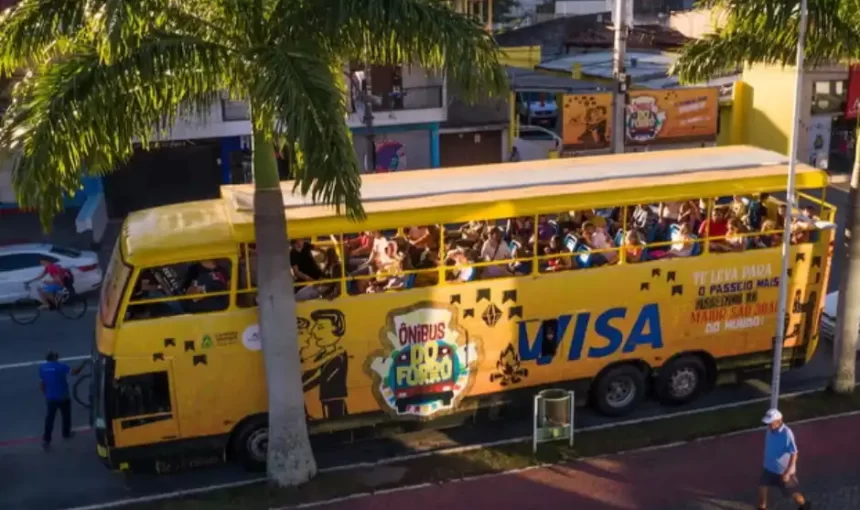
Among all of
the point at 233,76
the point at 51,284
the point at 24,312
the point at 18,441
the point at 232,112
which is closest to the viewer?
the point at 233,76

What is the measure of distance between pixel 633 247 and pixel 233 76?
20.9 ft

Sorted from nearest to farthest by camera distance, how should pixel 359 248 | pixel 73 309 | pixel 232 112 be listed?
→ pixel 359 248
pixel 73 309
pixel 232 112

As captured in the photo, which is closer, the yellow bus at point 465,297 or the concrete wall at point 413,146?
the yellow bus at point 465,297

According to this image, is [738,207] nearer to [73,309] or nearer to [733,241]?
[733,241]

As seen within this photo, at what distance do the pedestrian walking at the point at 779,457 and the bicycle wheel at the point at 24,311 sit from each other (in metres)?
15.3

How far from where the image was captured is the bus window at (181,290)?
38.7 ft

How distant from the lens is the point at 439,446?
13.7m

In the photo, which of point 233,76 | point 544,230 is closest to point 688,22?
point 544,230

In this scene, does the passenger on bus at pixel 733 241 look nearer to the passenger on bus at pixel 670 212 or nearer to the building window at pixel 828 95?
the passenger on bus at pixel 670 212

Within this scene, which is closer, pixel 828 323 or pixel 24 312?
pixel 828 323

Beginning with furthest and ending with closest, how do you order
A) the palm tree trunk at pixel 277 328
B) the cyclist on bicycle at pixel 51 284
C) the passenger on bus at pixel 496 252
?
1. the cyclist on bicycle at pixel 51 284
2. the passenger on bus at pixel 496 252
3. the palm tree trunk at pixel 277 328

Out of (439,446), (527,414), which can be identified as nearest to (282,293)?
(439,446)

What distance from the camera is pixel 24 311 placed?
20.2 meters

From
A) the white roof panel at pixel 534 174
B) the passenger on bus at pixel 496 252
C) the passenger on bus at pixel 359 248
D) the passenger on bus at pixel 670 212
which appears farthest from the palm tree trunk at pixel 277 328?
the passenger on bus at pixel 670 212
